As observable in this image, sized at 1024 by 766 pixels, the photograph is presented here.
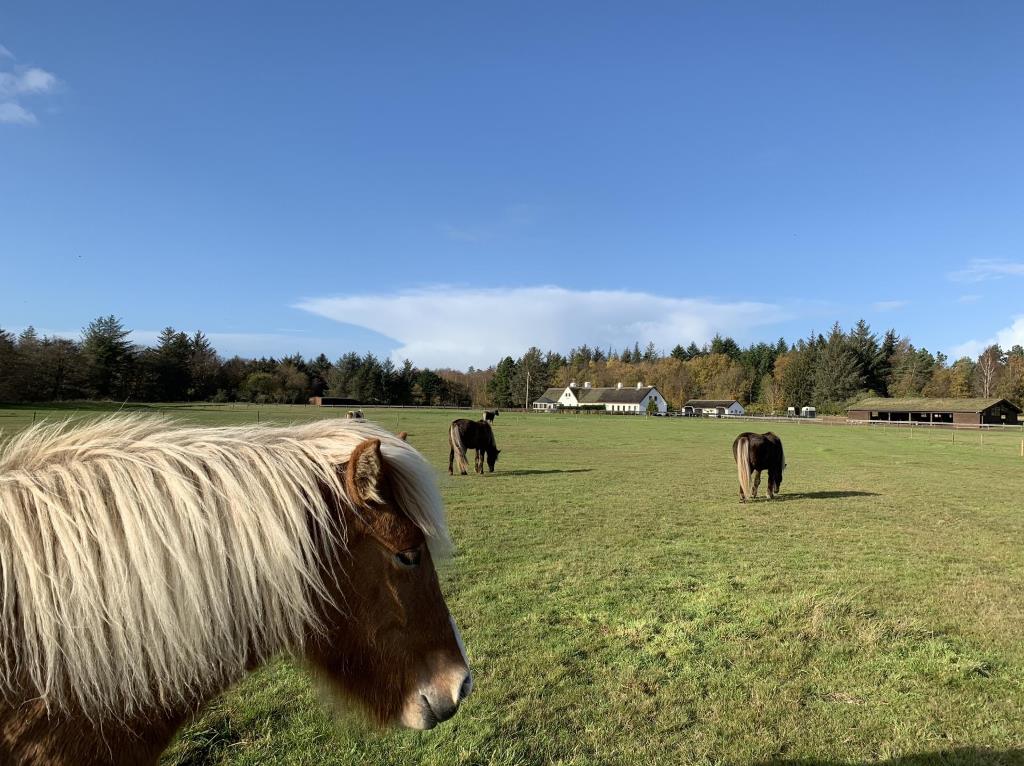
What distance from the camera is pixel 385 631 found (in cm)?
161

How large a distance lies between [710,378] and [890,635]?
11167cm

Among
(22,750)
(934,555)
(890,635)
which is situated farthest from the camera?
(934,555)

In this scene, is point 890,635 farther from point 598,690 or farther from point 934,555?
point 934,555

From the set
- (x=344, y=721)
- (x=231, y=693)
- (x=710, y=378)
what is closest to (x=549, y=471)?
(x=231, y=693)

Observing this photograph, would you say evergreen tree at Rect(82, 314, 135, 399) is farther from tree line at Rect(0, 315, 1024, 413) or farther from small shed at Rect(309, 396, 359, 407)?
small shed at Rect(309, 396, 359, 407)

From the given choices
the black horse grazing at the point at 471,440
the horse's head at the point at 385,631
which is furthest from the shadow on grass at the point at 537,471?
the horse's head at the point at 385,631

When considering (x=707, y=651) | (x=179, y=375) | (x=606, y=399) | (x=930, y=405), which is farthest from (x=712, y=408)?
(x=707, y=651)

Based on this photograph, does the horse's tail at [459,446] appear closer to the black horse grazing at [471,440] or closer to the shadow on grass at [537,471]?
the black horse grazing at [471,440]

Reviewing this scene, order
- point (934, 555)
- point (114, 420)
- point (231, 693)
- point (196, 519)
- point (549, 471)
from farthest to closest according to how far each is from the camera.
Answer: point (549, 471) < point (934, 555) < point (231, 693) < point (114, 420) < point (196, 519)

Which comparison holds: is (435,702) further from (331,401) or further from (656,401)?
(656,401)

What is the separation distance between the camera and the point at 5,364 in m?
38.4

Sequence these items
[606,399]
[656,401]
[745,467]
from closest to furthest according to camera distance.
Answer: [745,467] → [656,401] → [606,399]

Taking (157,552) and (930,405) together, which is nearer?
(157,552)

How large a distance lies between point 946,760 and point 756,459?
33.9ft
